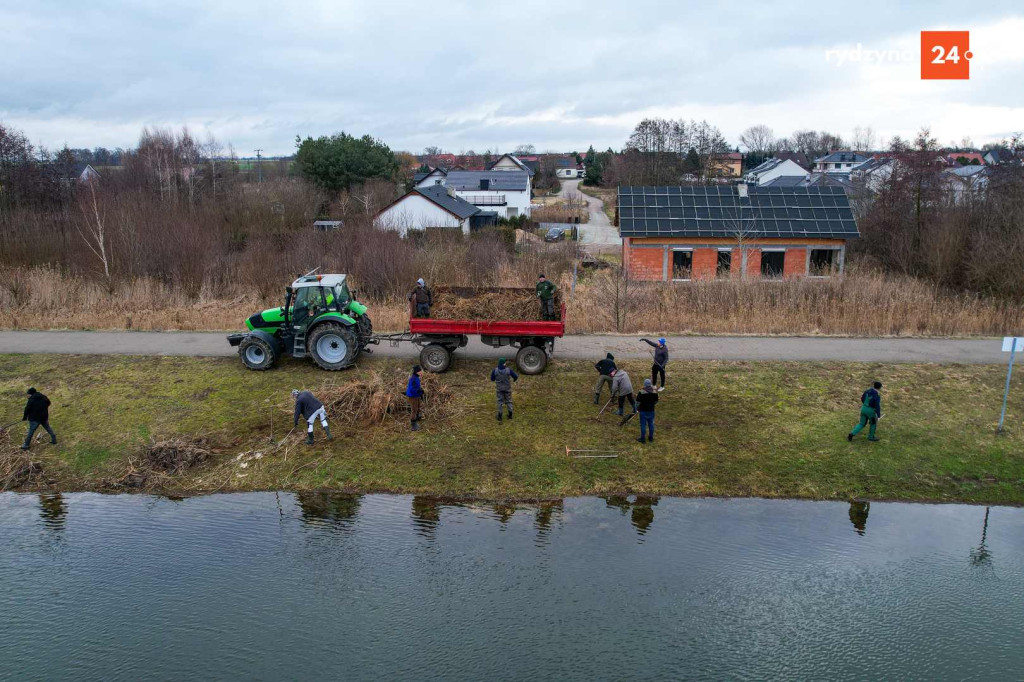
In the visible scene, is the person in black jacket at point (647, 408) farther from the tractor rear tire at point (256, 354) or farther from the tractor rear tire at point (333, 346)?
the tractor rear tire at point (256, 354)

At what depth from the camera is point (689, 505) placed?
39.7ft

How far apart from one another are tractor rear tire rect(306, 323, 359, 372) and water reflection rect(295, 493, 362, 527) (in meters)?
4.87

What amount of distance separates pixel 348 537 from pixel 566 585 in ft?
11.5

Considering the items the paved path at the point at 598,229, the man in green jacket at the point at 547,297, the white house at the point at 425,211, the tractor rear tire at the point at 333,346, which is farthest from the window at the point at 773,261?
the white house at the point at 425,211

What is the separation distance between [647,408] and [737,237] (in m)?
19.7

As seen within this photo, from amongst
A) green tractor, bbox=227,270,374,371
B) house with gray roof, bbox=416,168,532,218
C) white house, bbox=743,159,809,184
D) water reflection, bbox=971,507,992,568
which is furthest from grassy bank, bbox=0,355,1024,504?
white house, bbox=743,159,809,184

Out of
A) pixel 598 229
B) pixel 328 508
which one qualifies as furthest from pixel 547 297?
pixel 598 229

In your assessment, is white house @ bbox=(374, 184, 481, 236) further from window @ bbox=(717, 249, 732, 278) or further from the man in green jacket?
the man in green jacket

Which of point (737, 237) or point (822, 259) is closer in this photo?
point (737, 237)

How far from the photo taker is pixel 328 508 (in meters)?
12.1

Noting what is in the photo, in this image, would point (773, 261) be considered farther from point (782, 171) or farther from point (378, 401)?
point (782, 171)

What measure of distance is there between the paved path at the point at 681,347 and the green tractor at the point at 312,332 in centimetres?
180

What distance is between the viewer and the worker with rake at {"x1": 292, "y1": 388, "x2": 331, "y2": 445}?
45.1ft

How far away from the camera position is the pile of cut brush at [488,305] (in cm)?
1717
